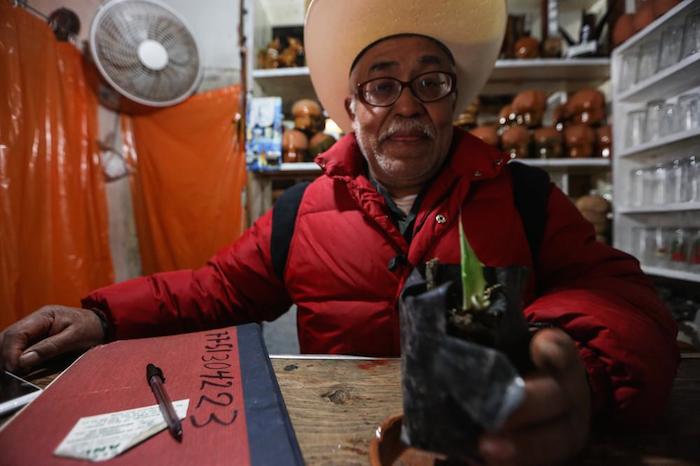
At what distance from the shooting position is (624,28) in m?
1.78

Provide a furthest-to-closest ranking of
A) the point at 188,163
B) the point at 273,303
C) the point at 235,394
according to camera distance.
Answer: the point at 188,163, the point at 273,303, the point at 235,394

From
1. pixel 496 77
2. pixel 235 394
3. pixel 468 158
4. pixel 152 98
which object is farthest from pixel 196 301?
pixel 496 77

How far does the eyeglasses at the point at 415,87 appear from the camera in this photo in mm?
956

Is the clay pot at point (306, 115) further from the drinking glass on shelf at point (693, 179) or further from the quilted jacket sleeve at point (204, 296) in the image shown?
the drinking glass on shelf at point (693, 179)

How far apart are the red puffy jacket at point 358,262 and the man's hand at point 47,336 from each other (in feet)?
0.21

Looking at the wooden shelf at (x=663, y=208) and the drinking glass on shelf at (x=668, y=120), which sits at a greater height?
the drinking glass on shelf at (x=668, y=120)

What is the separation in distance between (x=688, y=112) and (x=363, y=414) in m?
Answer: 1.86

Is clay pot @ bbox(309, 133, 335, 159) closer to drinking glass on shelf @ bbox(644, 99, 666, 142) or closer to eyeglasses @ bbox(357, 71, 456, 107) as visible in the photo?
eyeglasses @ bbox(357, 71, 456, 107)

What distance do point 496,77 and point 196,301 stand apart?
2.02 meters

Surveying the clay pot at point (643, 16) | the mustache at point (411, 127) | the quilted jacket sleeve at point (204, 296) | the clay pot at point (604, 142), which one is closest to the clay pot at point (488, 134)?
the clay pot at point (604, 142)

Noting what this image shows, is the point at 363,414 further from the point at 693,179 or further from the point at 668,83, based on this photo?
the point at 668,83

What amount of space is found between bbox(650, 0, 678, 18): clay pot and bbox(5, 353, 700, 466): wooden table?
1.67 meters

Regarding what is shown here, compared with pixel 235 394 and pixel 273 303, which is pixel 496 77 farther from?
pixel 235 394

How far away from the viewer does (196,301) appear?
3.12 ft
